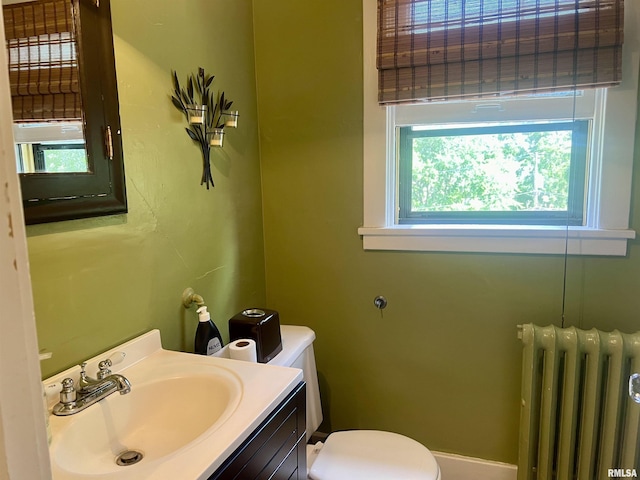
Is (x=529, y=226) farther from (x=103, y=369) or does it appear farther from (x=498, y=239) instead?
(x=103, y=369)

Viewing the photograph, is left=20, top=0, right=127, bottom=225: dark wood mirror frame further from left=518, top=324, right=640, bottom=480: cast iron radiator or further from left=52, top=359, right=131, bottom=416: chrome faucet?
left=518, top=324, right=640, bottom=480: cast iron radiator

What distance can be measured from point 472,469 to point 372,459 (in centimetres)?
59

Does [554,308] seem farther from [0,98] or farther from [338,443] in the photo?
[0,98]

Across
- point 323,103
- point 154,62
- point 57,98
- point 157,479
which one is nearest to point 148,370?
point 157,479

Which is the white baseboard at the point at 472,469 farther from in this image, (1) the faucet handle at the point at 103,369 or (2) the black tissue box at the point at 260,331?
(1) the faucet handle at the point at 103,369

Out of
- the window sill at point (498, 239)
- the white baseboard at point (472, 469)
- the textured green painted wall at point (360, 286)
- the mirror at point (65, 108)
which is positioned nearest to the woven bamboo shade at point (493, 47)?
the textured green painted wall at point (360, 286)

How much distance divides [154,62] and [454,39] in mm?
1011

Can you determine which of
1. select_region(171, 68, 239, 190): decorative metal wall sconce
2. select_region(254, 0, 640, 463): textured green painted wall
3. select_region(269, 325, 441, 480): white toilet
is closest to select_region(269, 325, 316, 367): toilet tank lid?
select_region(269, 325, 441, 480): white toilet

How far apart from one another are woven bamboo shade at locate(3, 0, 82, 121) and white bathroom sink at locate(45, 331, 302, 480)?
602 mm

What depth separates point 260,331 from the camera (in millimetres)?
1366

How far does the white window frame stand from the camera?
1.43 m

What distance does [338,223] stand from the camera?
1.79 m

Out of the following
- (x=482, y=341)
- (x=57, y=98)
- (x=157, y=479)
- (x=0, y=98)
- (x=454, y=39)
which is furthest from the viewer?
(x=482, y=341)

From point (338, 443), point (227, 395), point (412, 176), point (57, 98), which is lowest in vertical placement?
point (338, 443)
